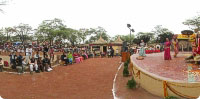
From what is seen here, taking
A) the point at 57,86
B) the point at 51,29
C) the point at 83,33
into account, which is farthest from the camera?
the point at 83,33

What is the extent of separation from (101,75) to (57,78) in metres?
2.76

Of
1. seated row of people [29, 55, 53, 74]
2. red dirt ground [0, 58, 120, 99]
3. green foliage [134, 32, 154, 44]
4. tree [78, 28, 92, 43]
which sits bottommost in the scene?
red dirt ground [0, 58, 120, 99]

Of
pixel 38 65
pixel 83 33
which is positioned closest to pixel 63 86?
pixel 38 65

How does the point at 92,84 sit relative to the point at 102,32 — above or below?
below

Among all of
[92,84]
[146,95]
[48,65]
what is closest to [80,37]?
[48,65]

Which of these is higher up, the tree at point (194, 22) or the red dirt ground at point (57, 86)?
the tree at point (194, 22)

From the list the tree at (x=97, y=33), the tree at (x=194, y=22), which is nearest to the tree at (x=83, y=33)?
the tree at (x=97, y=33)

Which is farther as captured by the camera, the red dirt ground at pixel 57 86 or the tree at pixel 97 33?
the tree at pixel 97 33

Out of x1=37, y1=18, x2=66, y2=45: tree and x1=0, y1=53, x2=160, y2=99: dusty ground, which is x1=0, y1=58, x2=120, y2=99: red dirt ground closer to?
x1=0, y1=53, x2=160, y2=99: dusty ground

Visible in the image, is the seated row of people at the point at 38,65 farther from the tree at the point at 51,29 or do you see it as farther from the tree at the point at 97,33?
the tree at the point at 97,33

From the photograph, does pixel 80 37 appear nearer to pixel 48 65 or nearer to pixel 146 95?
pixel 48 65

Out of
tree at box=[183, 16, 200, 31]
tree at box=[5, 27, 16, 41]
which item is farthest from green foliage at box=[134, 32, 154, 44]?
tree at box=[5, 27, 16, 41]

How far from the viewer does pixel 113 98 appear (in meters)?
7.82

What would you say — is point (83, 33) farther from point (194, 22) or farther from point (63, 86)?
point (63, 86)
